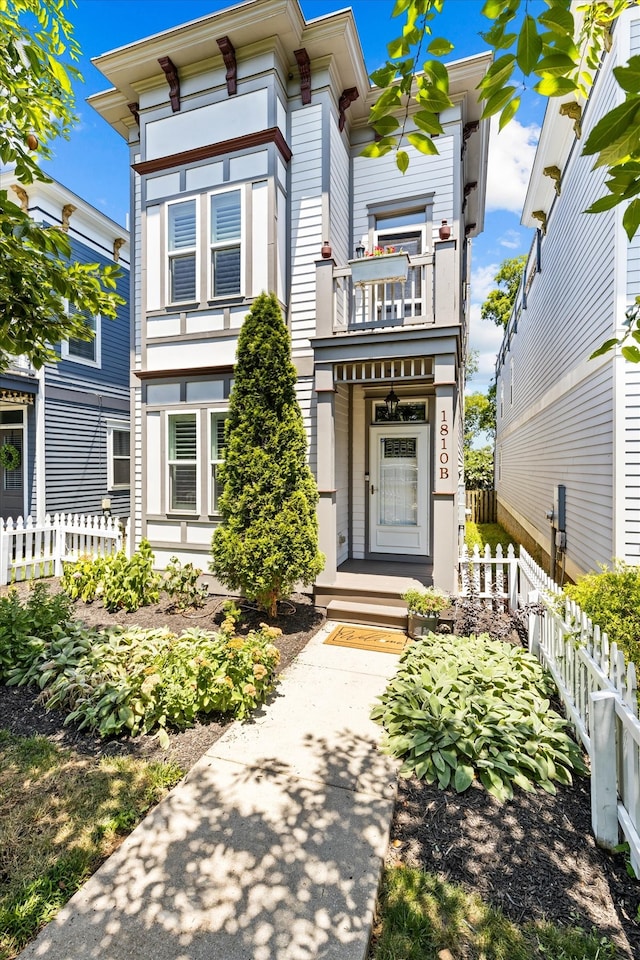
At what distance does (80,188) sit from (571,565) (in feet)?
45.6

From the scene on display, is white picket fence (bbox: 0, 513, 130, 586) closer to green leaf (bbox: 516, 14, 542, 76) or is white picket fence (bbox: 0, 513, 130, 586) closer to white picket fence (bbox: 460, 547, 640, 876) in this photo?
white picket fence (bbox: 460, 547, 640, 876)

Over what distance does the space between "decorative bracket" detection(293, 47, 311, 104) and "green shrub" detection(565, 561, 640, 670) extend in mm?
7726

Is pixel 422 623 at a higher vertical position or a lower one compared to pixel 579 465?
lower

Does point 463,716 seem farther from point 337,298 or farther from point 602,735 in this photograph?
point 337,298

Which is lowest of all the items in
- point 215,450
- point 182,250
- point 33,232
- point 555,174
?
point 215,450

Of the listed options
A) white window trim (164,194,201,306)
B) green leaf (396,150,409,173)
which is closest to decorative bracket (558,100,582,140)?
white window trim (164,194,201,306)

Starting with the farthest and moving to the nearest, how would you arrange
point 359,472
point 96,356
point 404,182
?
point 96,356, point 359,472, point 404,182

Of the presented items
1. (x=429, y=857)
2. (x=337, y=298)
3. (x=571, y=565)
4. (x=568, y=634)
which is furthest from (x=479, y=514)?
(x=429, y=857)

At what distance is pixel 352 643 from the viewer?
17.8ft

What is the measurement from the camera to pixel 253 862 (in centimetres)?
242

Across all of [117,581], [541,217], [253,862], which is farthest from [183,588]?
[541,217]

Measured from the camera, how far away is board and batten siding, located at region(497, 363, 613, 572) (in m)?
5.51

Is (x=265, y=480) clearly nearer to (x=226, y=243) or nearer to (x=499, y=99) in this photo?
(x=226, y=243)

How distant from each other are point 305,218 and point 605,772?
A: 7.46 metres
